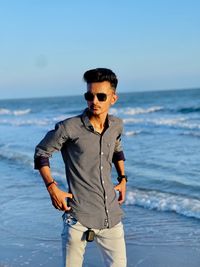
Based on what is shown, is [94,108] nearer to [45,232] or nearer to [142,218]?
[45,232]

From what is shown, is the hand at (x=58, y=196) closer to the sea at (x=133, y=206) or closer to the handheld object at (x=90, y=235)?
the handheld object at (x=90, y=235)

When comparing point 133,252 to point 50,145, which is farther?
point 133,252

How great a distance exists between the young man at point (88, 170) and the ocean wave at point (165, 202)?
4072mm

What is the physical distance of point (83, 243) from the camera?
11.2 feet

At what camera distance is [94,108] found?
11.1 ft

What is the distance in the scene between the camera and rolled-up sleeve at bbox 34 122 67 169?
3.29 m

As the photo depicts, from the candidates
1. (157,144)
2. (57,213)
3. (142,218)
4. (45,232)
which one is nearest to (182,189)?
(142,218)

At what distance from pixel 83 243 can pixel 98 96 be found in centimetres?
104

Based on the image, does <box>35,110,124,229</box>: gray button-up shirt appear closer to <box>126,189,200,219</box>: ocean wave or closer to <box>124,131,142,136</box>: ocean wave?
<box>126,189,200,219</box>: ocean wave

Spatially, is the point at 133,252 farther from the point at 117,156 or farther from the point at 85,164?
the point at 85,164

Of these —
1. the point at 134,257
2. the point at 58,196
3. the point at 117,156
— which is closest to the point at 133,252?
the point at 134,257

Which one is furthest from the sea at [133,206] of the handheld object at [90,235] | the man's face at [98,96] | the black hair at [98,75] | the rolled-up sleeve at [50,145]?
the black hair at [98,75]

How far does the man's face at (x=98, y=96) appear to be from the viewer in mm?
3340

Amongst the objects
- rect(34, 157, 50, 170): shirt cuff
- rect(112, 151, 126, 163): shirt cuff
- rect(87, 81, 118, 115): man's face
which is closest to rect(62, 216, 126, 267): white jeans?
rect(34, 157, 50, 170): shirt cuff
